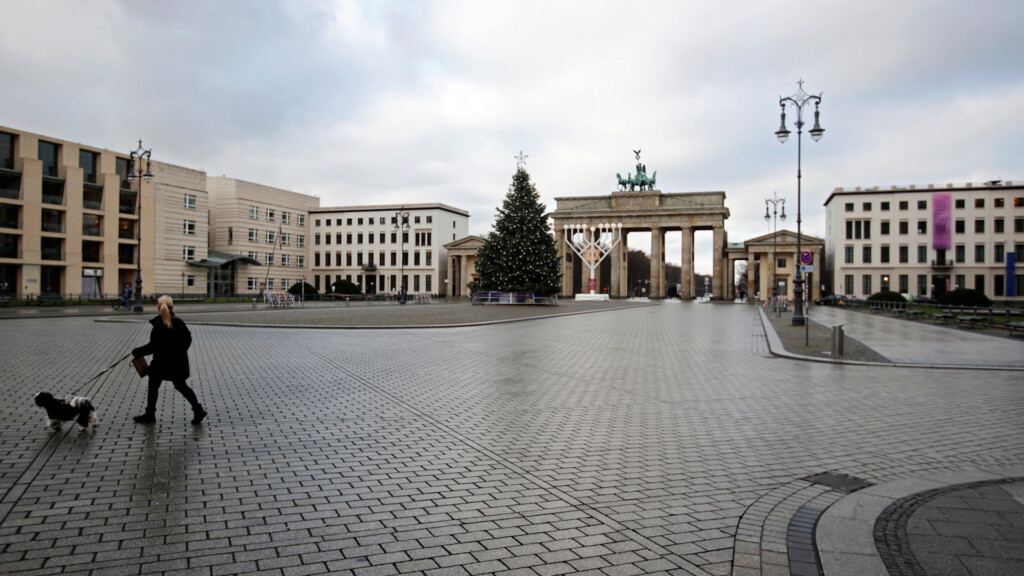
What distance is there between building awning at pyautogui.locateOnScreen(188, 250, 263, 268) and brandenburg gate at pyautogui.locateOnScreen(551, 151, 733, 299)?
139 feet

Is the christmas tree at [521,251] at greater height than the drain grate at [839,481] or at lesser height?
greater

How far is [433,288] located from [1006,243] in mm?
79357

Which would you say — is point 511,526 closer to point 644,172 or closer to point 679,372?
point 679,372

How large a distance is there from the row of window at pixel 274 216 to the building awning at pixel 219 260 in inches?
294

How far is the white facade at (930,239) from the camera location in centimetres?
7719

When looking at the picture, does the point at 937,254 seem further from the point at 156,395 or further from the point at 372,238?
the point at 156,395

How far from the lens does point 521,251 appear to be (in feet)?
182

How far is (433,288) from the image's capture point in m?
101

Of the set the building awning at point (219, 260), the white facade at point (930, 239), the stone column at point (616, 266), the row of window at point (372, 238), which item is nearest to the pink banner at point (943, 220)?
the white facade at point (930, 239)

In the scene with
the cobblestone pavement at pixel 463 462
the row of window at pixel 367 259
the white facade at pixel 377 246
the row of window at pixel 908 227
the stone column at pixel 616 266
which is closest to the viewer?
the cobblestone pavement at pixel 463 462

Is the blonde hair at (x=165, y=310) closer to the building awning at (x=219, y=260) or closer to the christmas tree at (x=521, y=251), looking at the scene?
the christmas tree at (x=521, y=251)

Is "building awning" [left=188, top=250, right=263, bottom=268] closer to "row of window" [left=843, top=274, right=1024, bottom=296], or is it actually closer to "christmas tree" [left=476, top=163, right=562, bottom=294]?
"christmas tree" [left=476, top=163, right=562, bottom=294]

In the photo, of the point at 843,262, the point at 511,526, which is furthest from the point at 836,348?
the point at 843,262

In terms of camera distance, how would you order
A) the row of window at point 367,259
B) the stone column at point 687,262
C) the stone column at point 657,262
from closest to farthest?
the stone column at point 687,262
the stone column at point 657,262
the row of window at point 367,259
